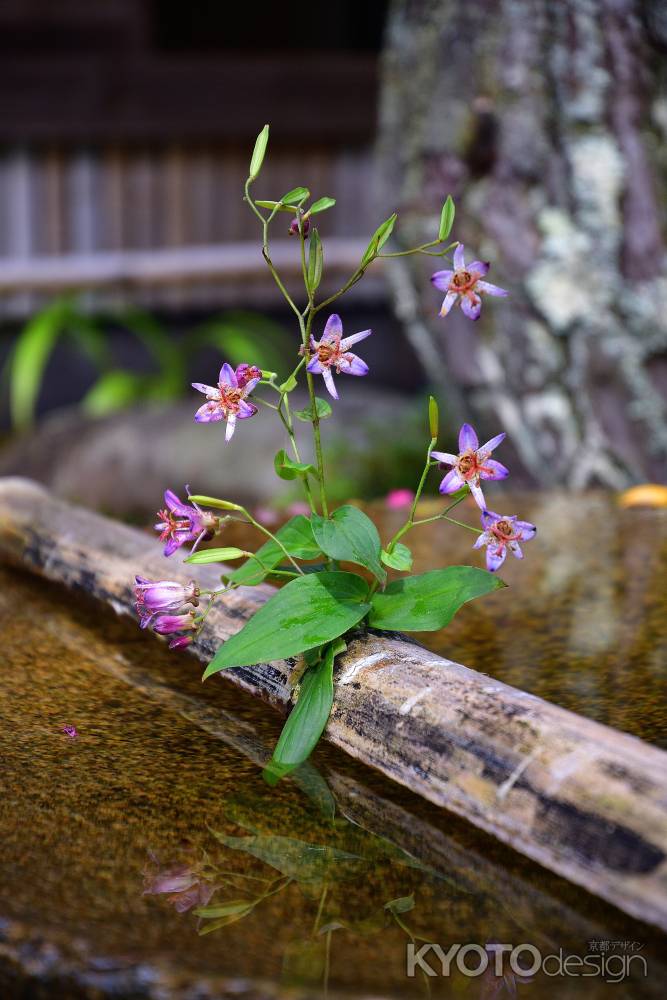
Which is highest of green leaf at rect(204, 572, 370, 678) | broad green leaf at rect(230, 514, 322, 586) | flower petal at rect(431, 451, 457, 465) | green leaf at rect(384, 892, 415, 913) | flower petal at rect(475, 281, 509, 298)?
flower petal at rect(475, 281, 509, 298)

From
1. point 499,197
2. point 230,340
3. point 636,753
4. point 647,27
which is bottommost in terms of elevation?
point 230,340

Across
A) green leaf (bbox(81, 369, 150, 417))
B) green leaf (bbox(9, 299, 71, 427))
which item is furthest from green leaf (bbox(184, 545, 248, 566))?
green leaf (bbox(9, 299, 71, 427))

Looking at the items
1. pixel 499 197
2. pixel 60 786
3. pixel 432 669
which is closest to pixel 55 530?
pixel 60 786

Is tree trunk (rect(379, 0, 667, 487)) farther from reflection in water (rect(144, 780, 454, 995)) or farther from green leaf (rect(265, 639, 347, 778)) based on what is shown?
reflection in water (rect(144, 780, 454, 995))

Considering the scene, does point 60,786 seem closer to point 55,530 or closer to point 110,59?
point 55,530

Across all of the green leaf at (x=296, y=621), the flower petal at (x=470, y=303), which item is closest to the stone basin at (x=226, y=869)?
the green leaf at (x=296, y=621)

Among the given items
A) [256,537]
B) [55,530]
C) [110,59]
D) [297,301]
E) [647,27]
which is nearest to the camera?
[55,530]

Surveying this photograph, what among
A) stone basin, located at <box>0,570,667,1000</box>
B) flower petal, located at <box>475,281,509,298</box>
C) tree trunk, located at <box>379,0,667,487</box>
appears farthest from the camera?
tree trunk, located at <box>379,0,667,487</box>
